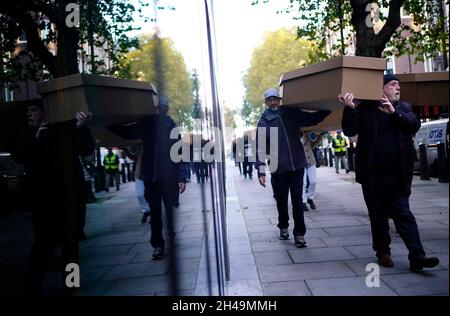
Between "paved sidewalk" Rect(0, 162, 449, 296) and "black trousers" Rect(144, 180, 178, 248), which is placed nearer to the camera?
"black trousers" Rect(144, 180, 178, 248)

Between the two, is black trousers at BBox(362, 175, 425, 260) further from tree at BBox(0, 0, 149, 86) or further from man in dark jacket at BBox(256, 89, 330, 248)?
tree at BBox(0, 0, 149, 86)

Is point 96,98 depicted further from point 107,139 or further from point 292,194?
point 292,194

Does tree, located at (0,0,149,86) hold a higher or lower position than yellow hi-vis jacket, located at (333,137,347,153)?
higher

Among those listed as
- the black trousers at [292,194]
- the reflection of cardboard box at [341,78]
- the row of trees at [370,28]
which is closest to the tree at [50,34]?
the reflection of cardboard box at [341,78]

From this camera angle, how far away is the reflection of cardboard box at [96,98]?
6.43 ft

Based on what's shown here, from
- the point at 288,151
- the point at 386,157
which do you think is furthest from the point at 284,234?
the point at 386,157

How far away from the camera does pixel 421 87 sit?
432 cm

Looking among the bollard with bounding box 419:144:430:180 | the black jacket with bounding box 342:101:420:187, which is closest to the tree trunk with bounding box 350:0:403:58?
the black jacket with bounding box 342:101:420:187

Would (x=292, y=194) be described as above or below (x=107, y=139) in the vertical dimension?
below

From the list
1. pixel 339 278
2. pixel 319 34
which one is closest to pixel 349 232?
pixel 339 278

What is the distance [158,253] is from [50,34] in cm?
123

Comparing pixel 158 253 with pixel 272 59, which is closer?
pixel 158 253

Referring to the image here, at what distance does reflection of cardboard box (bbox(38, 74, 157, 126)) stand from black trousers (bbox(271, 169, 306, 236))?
3.28m

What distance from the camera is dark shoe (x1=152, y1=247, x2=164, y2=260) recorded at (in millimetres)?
1709
